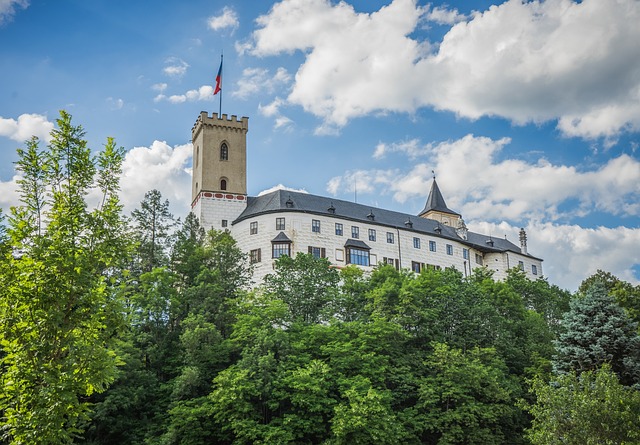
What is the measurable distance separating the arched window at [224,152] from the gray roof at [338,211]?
205 inches

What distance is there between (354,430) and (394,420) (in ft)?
9.69

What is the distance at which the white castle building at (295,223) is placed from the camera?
5719cm

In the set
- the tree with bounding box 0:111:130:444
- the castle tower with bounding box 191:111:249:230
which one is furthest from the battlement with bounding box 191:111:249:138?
the tree with bounding box 0:111:130:444

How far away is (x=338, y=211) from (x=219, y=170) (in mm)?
13405

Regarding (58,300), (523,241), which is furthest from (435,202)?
(58,300)

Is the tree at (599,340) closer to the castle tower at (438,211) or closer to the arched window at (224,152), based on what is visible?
the arched window at (224,152)

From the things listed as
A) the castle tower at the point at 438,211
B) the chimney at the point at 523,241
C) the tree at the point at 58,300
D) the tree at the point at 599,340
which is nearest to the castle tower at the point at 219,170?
the castle tower at the point at 438,211

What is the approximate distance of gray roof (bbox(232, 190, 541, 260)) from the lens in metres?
58.8

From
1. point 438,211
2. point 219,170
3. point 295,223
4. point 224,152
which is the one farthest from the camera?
point 438,211

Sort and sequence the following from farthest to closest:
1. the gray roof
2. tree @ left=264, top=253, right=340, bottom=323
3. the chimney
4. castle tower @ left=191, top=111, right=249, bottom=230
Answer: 1. the chimney
2. castle tower @ left=191, top=111, right=249, bottom=230
3. the gray roof
4. tree @ left=264, top=253, right=340, bottom=323

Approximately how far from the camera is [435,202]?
81.8 metres

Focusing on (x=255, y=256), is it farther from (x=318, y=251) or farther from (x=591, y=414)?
(x=591, y=414)

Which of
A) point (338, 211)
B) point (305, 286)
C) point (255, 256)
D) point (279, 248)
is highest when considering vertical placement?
point (338, 211)

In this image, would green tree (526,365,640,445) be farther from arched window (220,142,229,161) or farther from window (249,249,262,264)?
arched window (220,142,229,161)
